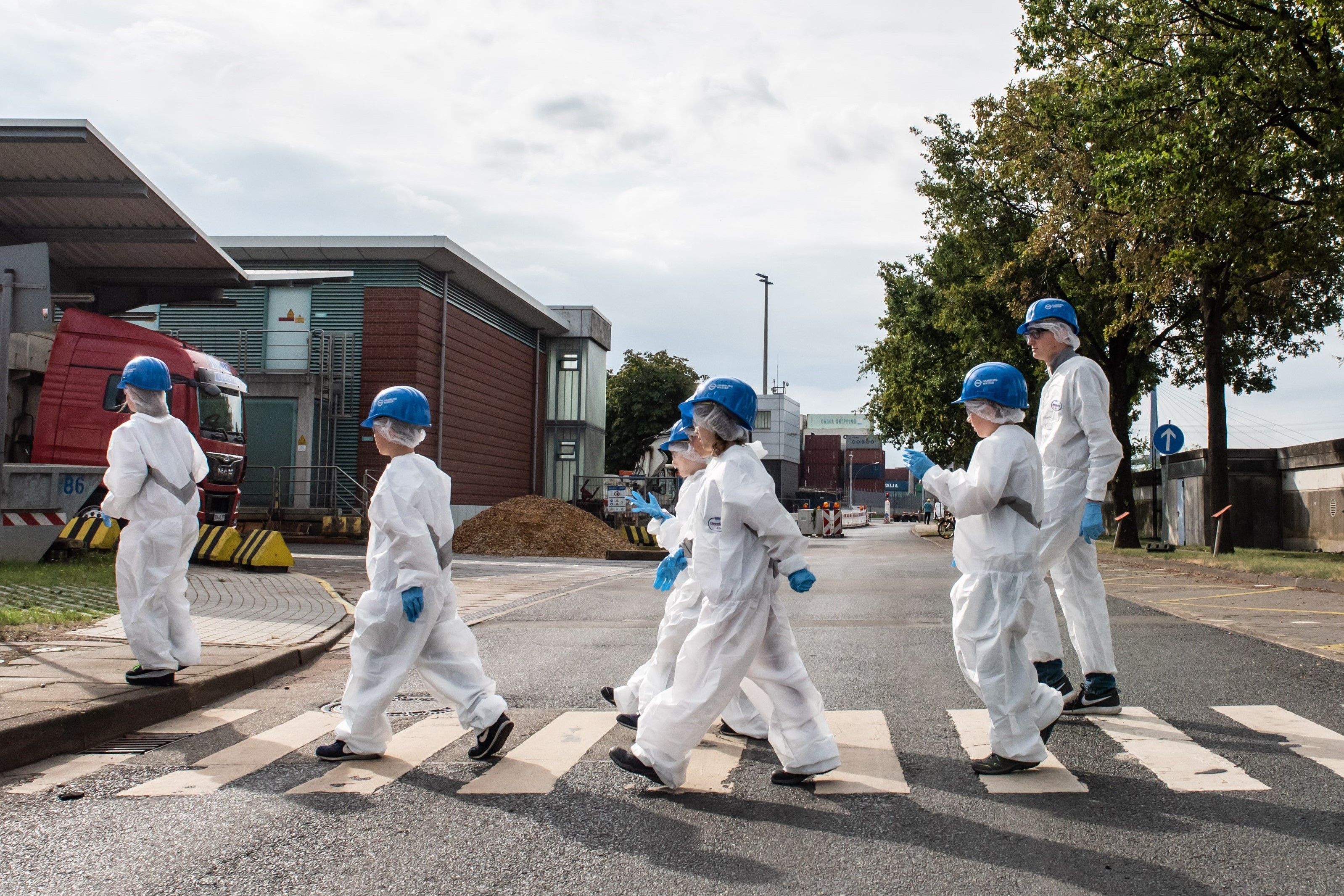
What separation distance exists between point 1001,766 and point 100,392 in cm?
1517

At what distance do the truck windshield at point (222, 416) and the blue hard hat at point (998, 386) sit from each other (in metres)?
15.8

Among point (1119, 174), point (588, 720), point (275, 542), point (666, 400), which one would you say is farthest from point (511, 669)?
point (666, 400)

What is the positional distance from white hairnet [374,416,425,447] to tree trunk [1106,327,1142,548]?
75.1 feet

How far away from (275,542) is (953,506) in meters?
13.2

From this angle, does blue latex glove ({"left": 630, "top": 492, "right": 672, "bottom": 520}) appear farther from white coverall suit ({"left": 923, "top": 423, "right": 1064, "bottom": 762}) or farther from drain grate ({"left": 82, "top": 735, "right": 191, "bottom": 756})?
drain grate ({"left": 82, "top": 735, "right": 191, "bottom": 756})

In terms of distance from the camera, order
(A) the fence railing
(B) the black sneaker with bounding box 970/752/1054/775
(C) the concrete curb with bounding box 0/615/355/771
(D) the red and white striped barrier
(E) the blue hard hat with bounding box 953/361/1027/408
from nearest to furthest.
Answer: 1. (B) the black sneaker with bounding box 970/752/1054/775
2. (E) the blue hard hat with bounding box 953/361/1027/408
3. (C) the concrete curb with bounding box 0/615/355/771
4. (D) the red and white striped barrier
5. (A) the fence railing

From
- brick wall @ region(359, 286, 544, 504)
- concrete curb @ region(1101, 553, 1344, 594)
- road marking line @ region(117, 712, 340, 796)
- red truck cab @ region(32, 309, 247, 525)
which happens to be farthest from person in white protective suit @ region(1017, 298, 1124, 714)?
brick wall @ region(359, 286, 544, 504)

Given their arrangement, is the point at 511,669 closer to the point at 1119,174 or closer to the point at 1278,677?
the point at 1278,677

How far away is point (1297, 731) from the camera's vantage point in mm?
5512

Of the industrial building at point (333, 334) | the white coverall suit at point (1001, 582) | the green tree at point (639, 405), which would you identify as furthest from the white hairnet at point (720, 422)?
the green tree at point (639, 405)

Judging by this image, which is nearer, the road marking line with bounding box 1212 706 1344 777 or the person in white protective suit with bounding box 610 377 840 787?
the person in white protective suit with bounding box 610 377 840 787

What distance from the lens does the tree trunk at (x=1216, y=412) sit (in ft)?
68.3

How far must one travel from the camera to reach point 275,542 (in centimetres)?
1603

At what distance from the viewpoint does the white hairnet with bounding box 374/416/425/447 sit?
5539 mm
